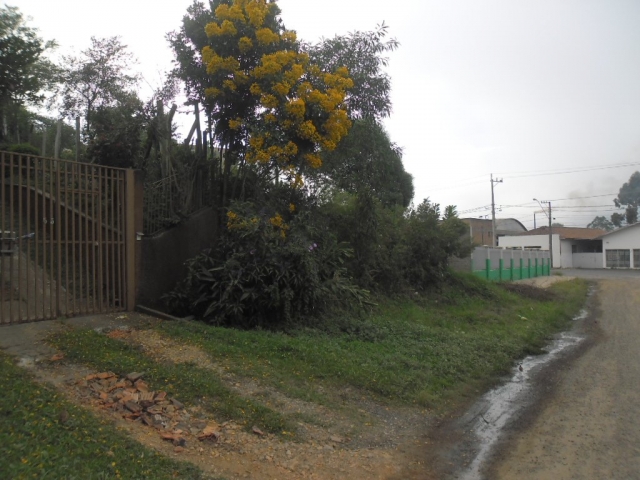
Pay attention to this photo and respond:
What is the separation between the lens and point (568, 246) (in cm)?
6172

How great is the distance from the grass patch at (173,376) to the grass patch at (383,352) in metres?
0.67

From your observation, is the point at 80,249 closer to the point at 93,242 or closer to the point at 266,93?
the point at 93,242

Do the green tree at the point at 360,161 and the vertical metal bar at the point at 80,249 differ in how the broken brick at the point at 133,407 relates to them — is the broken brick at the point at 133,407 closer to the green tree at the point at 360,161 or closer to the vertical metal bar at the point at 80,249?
the vertical metal bar at the point at 80,249

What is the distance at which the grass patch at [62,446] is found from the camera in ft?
12.1

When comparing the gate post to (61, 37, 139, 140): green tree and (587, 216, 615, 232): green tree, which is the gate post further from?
(587, 216, 615, 232): green tree

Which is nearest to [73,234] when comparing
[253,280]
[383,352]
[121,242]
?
[121,242]

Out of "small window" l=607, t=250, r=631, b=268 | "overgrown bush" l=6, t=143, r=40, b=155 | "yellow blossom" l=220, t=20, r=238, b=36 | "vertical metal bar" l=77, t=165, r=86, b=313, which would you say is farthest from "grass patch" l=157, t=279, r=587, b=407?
"small window" l=607, t=250, r=631, b=268

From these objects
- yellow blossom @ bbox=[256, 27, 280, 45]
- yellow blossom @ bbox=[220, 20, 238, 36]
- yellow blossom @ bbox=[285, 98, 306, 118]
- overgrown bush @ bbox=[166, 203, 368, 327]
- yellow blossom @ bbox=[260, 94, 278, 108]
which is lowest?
overgrown bush @ bbox=[166, 203, 368, 327]

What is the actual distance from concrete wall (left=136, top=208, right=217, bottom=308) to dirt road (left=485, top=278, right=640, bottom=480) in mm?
5854

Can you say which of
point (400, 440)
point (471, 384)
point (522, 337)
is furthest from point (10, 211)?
point (522, 337)

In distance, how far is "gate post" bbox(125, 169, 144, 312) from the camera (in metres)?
8.55

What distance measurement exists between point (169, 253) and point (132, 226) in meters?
0.96

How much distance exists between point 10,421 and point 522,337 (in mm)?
10594

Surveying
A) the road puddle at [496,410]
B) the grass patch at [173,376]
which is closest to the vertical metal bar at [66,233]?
the grass patch at [173,376]
